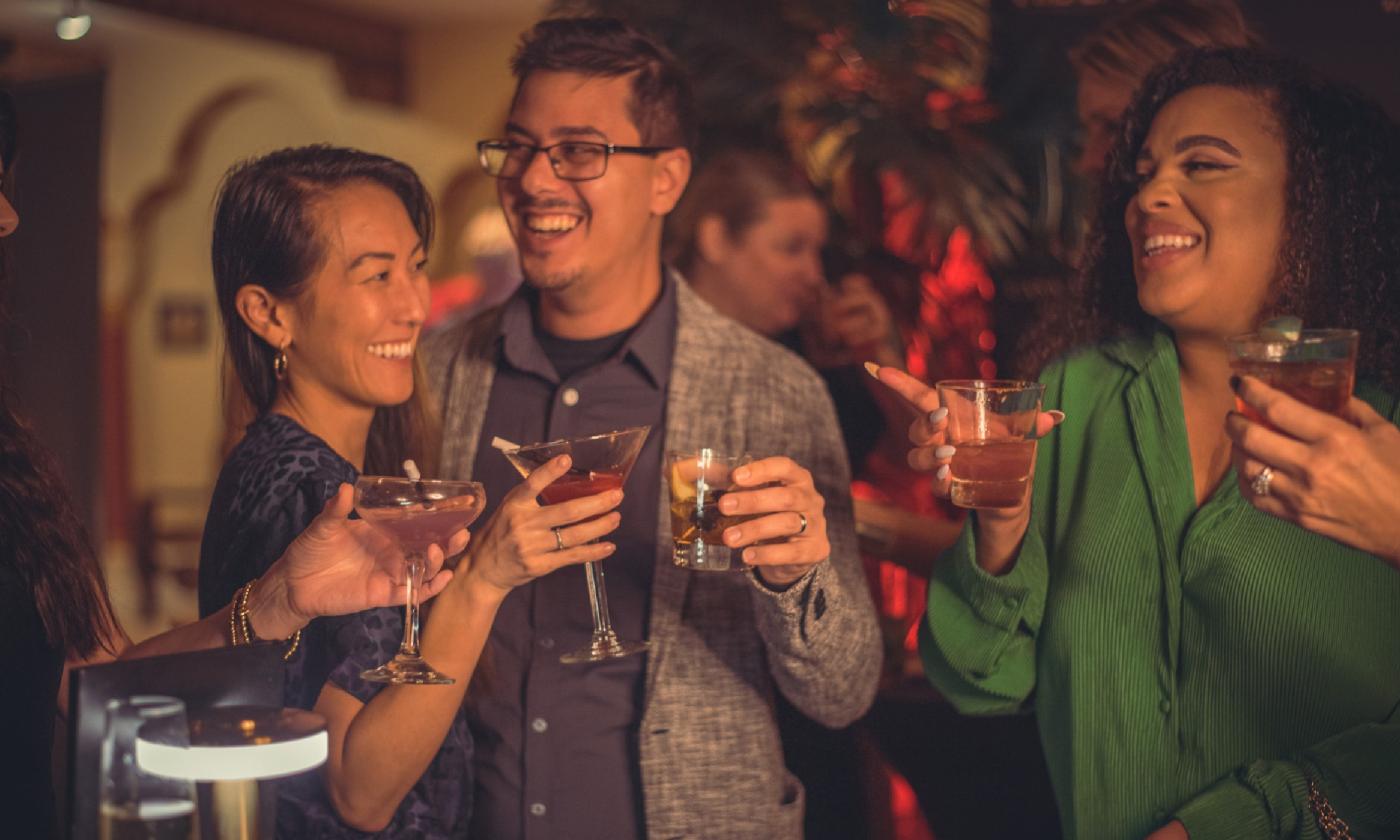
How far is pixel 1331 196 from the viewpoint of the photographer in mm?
2221

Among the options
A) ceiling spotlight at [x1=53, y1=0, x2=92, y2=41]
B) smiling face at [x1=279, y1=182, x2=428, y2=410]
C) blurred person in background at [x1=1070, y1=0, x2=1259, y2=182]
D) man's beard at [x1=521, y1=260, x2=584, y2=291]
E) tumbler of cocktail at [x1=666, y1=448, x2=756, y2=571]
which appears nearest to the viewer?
tumbler of cocktail at [x1=666, y1=448, x2=756, y2=571]

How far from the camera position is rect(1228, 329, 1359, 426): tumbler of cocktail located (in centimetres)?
179

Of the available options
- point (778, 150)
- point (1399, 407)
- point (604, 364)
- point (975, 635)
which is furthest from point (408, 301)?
point (778, 150)

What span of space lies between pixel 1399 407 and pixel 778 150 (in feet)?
8.77

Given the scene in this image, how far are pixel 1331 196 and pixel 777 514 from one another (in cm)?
108

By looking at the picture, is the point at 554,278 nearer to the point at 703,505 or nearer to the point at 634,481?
the point at 634,481

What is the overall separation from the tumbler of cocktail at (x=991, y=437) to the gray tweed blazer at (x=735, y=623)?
14.5 inches

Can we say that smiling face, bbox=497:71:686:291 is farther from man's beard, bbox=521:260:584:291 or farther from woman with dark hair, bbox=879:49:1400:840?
woman with dark hair, bbox=879:49:1400:840

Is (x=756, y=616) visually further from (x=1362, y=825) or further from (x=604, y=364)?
(x=1362, y=825)

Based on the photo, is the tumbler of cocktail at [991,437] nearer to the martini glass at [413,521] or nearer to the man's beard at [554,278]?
the martini glass at [413,521]

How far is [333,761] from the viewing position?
6.99 feet

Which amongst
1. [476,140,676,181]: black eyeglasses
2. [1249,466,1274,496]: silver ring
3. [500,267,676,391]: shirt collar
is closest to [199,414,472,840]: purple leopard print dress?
[500,267,676,391]: shirt collar

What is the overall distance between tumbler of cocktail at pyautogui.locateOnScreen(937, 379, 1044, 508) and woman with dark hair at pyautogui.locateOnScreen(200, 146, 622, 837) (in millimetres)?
555

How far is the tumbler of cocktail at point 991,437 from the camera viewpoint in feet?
6.74
